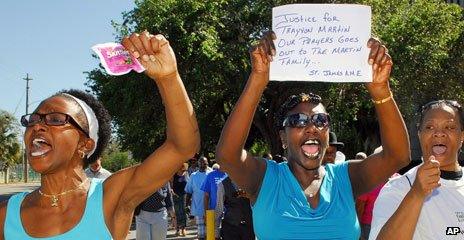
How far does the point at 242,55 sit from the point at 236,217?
42.5 ft

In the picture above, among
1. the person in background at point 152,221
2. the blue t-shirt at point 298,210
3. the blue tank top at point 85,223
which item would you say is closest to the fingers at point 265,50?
the blue t-shirt at point 298,210

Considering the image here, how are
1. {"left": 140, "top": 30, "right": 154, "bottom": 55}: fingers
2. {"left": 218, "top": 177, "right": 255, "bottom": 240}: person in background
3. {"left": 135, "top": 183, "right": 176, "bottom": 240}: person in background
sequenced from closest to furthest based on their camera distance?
{"left": 140, "top": 30, "right": 154, "bottom": 55}: fingers, {"left": 218, "top": 177, "right": 255, "bottom": 240}: person in background, {"left": 135, "top": 183, "right": 176, "bottom": 240}: person in background

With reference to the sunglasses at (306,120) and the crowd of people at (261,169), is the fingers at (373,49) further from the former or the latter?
the sunglasses at (306,120)

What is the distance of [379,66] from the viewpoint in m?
3.27

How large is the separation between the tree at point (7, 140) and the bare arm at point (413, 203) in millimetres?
59425

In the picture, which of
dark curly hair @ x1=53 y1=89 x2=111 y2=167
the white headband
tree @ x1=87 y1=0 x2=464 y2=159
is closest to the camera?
the white headband

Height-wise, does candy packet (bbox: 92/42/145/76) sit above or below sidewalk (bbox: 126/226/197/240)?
above

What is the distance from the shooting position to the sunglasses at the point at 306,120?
340 cm

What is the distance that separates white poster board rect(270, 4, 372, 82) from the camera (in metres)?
3.29

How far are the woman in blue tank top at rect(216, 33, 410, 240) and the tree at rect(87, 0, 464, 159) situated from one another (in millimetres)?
16240

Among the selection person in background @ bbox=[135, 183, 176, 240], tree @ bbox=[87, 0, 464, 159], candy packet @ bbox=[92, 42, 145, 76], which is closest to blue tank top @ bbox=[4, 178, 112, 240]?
candy packet @ bbox=[92, 42, 145, 76]

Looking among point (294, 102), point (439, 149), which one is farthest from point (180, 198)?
point (439, 149)

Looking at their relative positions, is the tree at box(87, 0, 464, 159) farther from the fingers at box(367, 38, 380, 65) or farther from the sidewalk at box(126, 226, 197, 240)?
the fingers at box(367, 38, 380, 65)

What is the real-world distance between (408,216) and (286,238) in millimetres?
674
